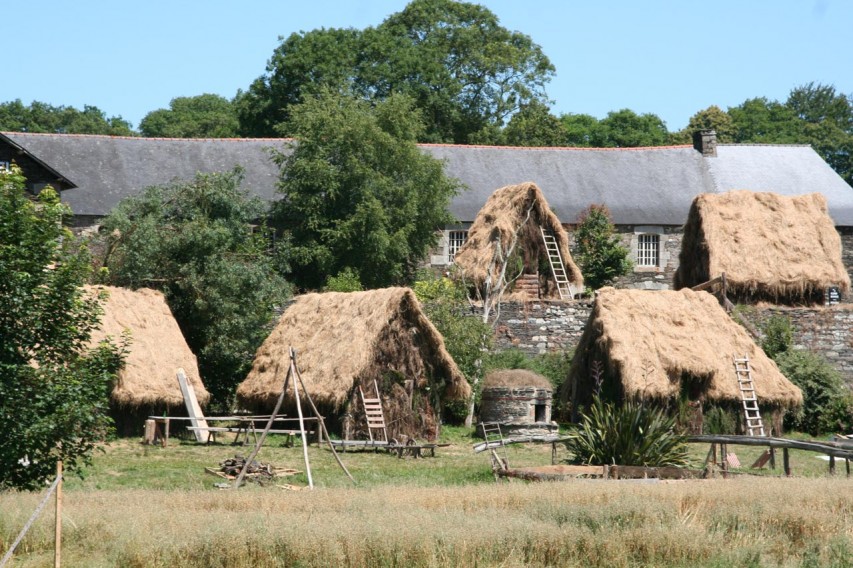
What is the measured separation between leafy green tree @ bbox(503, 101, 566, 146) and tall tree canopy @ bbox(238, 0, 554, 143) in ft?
3.08

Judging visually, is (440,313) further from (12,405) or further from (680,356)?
(12,405)

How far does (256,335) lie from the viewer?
30594 millimetres

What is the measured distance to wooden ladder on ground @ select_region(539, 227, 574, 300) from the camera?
36.2m

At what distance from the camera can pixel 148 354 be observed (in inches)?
1035

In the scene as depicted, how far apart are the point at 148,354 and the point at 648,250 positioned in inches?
802

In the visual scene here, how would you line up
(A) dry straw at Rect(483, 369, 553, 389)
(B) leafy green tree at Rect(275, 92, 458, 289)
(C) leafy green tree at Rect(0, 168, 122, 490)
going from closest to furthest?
(C) leafy green tree at Rect(0, 168, 122, 490) → (A) dry straw at Rect(483, 369, 553, 389) → (B) leafy green tree at Rect(275, 92, 458, 289)

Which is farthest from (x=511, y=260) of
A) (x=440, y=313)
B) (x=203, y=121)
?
(x=203, y=121)

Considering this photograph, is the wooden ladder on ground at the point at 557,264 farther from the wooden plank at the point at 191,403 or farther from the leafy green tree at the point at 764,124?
the leafy green tree at the point at 764,124

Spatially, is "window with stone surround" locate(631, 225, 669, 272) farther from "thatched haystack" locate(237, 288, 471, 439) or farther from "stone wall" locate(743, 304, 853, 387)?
"thatched haystack" locate(237, 288, 471, 439)

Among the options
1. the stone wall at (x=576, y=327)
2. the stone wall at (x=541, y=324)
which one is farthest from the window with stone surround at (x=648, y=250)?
the stone wall at (x=541, y=324)

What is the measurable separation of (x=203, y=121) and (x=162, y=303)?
38.1 m

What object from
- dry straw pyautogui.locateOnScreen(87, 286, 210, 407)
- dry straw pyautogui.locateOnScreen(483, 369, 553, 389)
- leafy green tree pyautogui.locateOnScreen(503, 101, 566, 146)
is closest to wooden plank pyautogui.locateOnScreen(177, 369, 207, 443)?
dry straw pyautogui.locateOnScreen(87, 286, 210, 407)

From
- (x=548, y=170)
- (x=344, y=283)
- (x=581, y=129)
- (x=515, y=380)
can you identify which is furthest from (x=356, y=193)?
(x=581, y=129)

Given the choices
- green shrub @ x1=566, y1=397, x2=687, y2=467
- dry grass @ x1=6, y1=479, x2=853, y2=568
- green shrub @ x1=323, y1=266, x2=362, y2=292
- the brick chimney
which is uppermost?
the brick chimney
